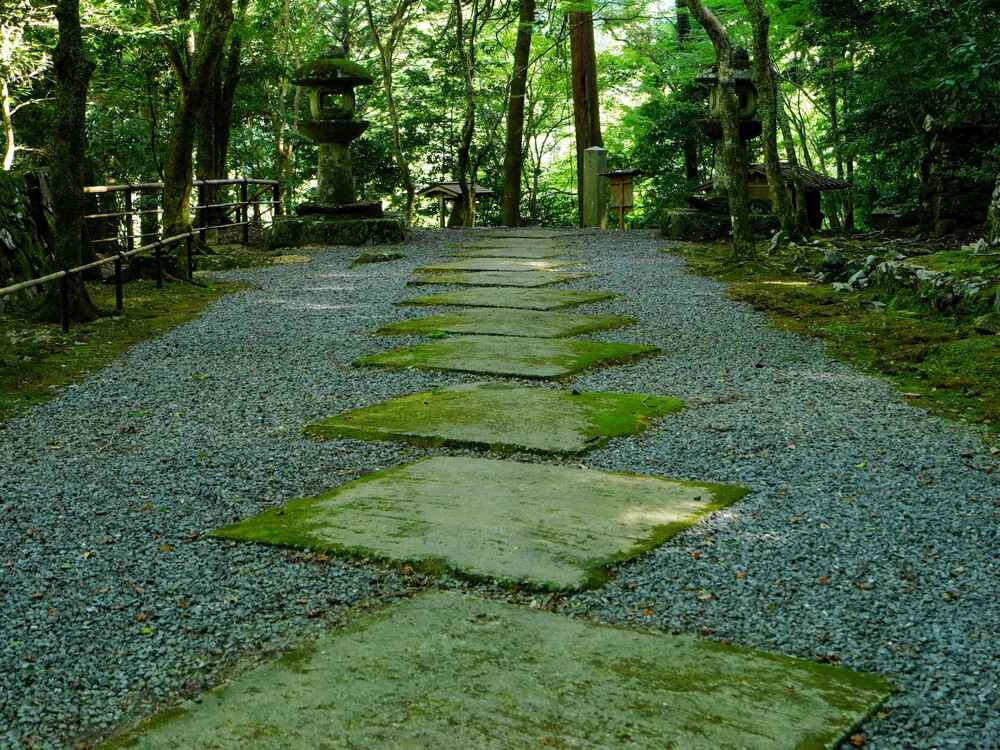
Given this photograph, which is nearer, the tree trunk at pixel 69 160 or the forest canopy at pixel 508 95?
the tree trunk at pixel 69 160

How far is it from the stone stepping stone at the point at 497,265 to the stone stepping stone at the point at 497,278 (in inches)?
7.6

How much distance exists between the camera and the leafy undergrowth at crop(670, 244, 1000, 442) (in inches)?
178

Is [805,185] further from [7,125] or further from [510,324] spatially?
[7,125]

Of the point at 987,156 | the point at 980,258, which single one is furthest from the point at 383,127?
the point at 980,258

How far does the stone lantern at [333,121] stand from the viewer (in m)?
12.4

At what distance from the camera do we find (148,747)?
1.77 m

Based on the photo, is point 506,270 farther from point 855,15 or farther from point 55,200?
point 855,15

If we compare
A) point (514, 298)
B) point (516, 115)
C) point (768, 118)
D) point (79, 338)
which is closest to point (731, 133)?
point (768, 118)

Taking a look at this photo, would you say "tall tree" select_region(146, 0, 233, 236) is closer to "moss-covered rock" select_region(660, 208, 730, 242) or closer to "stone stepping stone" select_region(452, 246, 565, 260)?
"stone stepping stone" select_region(452, 246, 565, 260)

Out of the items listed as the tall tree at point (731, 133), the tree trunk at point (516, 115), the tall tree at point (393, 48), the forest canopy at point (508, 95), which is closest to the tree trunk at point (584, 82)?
the forest canopy at point (508, 95)

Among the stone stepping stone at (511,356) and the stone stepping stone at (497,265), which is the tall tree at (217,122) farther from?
the stone stepping stone at (511,356)

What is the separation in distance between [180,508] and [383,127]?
2012 cm

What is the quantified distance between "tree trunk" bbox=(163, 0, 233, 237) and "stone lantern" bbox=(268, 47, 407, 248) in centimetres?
292

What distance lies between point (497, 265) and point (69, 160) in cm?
416
